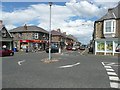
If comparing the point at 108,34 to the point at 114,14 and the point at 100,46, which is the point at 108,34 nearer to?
the point at 100,46

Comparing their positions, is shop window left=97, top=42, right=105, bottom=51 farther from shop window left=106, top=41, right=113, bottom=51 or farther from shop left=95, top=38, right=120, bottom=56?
shop window left=106, top=41, right=113, bottom=51

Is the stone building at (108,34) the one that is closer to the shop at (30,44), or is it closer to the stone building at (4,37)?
the stone building at (4,37)

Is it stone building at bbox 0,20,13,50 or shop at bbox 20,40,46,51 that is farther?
shop at bbox 20,40,46,51

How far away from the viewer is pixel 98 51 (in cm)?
4231

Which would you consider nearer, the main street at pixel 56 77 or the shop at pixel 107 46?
the main street at pixel 56 77

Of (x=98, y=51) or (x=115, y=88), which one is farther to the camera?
(x=98, y=51)

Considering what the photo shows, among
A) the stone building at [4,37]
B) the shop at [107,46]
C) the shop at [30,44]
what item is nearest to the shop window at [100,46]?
the shop at [107,46]

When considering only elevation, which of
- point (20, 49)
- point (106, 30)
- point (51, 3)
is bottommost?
point (20, 49)

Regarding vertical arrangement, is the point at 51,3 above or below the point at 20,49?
above

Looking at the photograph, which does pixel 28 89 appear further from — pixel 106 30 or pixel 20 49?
pixel 20 49

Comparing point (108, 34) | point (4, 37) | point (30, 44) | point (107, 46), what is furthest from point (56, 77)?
point (30, 44)

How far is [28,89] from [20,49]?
6183 cm

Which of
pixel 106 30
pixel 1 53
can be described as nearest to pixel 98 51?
pixel 106 30

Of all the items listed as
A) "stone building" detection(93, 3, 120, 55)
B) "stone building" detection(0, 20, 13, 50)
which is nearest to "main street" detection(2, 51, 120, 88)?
"stone building" detection(93, 3, 120, 55)
